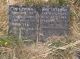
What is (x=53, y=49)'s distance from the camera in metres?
5.24

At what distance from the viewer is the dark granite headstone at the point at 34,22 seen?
19.7 ft

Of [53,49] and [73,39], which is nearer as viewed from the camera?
[53,49]

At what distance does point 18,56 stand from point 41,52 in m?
0.38

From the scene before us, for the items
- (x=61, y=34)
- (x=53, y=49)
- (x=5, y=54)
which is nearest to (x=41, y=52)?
(x=53, y=49)

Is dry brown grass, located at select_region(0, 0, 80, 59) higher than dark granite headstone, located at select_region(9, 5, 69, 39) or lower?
lower

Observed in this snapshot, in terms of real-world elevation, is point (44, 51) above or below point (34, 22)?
below

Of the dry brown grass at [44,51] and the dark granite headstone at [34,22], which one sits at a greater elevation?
the dark granite headstone at [34,22]

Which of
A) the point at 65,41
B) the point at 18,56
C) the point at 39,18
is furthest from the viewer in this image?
the point at 39,18

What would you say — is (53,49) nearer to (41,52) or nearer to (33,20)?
(41,52)

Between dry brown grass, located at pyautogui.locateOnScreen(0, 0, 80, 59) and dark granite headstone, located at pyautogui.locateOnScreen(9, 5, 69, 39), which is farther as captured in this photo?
dark granite headstone, located at pyautogui.locateOnScreen(9, 5, 69, 39)

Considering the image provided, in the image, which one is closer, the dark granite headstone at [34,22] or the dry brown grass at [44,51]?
the dry brown grass at [44,51]

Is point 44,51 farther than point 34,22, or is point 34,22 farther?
point 34,22

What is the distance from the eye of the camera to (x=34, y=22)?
600 cm

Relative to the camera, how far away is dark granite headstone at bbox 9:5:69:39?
6.00 meters
